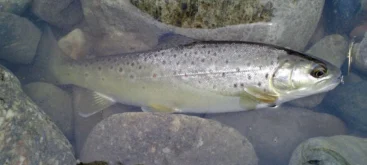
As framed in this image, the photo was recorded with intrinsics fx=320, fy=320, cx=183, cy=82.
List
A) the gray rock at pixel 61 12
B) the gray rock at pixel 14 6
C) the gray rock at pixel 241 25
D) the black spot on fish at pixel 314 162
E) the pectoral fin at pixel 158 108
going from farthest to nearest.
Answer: the gray rock at pixel 61 12 < the gray rock at pixel 14 6 < the pectoral fin at pixel 158 108 < the gray rock at pixel 241 25 < the black spot on fish at pixel 314 162

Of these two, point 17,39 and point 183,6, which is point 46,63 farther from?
point 183,6

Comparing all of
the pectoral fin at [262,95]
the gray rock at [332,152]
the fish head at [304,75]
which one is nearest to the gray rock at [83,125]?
the pectoral fin at [262,95]

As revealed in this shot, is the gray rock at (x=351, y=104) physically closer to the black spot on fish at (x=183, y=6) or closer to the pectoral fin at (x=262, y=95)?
the pectoral fin at (x=262, y=95)

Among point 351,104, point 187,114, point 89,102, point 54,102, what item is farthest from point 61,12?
point 351,104

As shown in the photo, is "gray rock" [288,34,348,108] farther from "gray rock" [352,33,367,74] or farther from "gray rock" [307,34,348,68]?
"gray rock" [352,33,367,74]

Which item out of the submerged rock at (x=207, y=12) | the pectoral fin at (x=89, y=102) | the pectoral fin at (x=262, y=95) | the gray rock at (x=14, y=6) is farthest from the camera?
the gray rock at (x=14, y=6)

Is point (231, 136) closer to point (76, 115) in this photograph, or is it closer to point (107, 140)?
point (107, 140)
